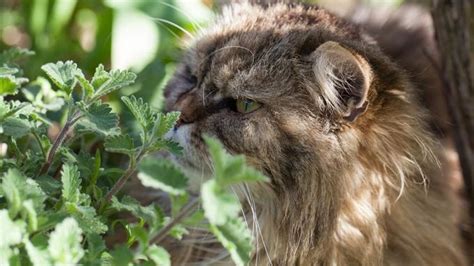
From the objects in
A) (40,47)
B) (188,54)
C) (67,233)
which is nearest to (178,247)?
(188,54)

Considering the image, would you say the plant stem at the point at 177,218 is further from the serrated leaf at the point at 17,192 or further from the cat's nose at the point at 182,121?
the cat's nose at the point at 182,121

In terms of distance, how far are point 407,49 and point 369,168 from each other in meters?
0.53

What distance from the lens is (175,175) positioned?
0.96 meters

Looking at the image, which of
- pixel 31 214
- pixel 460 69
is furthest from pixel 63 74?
pixel 460 69

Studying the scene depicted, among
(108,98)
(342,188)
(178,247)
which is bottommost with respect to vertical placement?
(178,247)

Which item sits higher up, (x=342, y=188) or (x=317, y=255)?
(x=342, y=188)

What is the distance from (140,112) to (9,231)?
0.31 metres

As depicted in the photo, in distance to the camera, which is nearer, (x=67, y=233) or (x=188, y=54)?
(x=67, y=233)

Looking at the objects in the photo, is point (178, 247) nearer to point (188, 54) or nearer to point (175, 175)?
point (188, 54)

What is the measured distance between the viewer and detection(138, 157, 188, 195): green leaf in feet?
3.09

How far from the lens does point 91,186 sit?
1282 millimetres

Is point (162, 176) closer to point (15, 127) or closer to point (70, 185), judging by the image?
point (70, 185)

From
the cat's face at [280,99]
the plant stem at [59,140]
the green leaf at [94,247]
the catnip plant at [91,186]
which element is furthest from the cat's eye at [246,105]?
the green leaf at [94,247]

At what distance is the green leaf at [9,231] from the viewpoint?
0.94 metres
